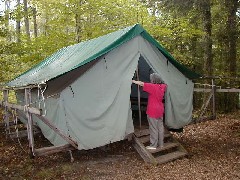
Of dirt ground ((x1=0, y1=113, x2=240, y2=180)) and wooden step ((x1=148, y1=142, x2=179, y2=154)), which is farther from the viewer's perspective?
wooden step ((x1=148, y1=142, x2=179, y2=154))

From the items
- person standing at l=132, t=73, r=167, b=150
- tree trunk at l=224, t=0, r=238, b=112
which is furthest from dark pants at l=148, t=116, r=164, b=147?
tree trunk at l=224, t=0, r=238, b=112

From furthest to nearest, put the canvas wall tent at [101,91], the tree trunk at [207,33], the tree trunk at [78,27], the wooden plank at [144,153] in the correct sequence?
the tree trunk at [78,27], the tree trunk at [207,33], the wooden plank at [144,153], the canvas wall tent at [101,91]

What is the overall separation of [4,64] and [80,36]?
378 centimetres

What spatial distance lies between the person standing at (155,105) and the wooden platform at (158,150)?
29cm

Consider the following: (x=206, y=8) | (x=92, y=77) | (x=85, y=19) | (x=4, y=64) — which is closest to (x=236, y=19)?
(x=206, y=8)

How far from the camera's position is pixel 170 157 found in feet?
22.7

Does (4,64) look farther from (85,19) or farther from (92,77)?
(92,77)

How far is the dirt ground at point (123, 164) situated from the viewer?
600 centimetres

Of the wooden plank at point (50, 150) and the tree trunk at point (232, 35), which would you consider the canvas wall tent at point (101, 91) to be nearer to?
the wooden plank at point (50, 150)

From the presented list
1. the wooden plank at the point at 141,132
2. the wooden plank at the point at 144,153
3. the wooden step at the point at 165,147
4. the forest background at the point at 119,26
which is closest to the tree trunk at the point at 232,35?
the forest background at the point at 119,26

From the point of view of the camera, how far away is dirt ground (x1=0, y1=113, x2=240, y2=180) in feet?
19.7

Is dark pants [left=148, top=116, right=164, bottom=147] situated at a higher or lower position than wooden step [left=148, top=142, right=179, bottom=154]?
higher

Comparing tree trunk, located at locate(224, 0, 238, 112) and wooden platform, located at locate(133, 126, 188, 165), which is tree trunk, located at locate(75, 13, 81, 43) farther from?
wooden platform, located at locate(133, 126, 188, 165)

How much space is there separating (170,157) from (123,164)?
1200 millimetres
